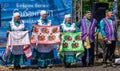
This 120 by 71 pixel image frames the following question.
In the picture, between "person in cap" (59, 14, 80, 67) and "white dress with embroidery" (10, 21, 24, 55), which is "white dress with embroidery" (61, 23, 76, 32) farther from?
"white dress with embroidery" (10, 21, 24, 55)

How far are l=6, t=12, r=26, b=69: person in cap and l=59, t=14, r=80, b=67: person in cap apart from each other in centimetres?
133

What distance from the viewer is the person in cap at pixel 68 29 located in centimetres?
1398

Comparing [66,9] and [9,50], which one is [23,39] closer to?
[9,50]

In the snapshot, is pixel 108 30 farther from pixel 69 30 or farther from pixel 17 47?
pixel 17 47

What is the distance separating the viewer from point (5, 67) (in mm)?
14281

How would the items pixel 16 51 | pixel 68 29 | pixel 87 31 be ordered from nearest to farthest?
pixel 16 51, pixel 68 29, pixel 87 31

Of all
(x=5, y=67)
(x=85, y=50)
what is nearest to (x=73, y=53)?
(x=85, y=50)

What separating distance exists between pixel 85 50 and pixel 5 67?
2.71 m

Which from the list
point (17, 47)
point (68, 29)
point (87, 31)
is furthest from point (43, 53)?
point (87, 31)

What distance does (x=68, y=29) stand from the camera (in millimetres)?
14008

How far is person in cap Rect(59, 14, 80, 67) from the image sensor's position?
13984 millimetres

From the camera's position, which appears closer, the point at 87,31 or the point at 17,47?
the point at 17,47

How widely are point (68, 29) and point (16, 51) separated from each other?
5.98ft

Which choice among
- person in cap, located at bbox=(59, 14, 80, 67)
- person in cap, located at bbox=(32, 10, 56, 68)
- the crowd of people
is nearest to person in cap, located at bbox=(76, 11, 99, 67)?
the crowd of people
